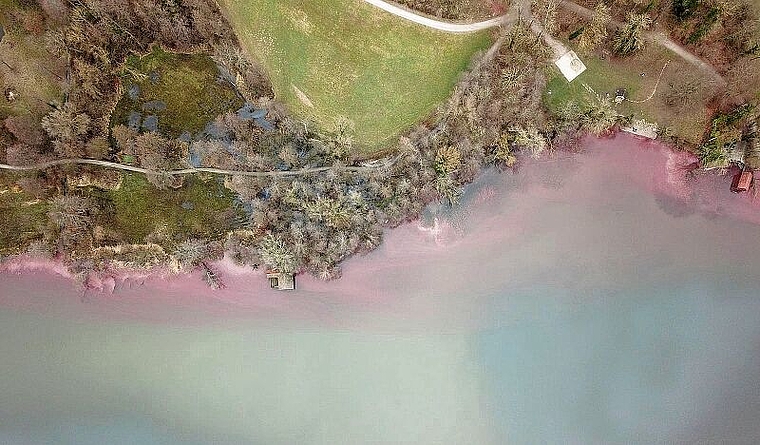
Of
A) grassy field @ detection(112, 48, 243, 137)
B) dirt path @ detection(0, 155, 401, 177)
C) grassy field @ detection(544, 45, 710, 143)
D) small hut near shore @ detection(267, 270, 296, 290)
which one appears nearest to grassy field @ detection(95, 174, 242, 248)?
dirt path @ detection(0, 155, 401, 177)

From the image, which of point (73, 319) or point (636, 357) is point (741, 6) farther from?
point (73, 319)

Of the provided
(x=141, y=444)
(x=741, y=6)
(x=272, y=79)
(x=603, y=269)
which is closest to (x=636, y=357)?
(x=603, y=269)

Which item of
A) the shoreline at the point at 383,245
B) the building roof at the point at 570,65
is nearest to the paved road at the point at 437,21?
the building roof at the point at 570,65

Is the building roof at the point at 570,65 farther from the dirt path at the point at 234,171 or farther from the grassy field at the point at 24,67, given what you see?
the grassy field at the point at 24,67

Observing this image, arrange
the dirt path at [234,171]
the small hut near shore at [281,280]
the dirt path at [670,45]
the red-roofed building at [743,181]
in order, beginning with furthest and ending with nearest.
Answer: the red-roofed building at [743,181] → the dirt path at [670,45] → the small hut near shore at [281,280] → the dirt path at [234,171]

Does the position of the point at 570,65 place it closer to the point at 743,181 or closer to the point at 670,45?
the point at 670,45

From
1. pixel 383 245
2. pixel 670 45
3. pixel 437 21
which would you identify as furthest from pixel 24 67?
pixel 670 45
